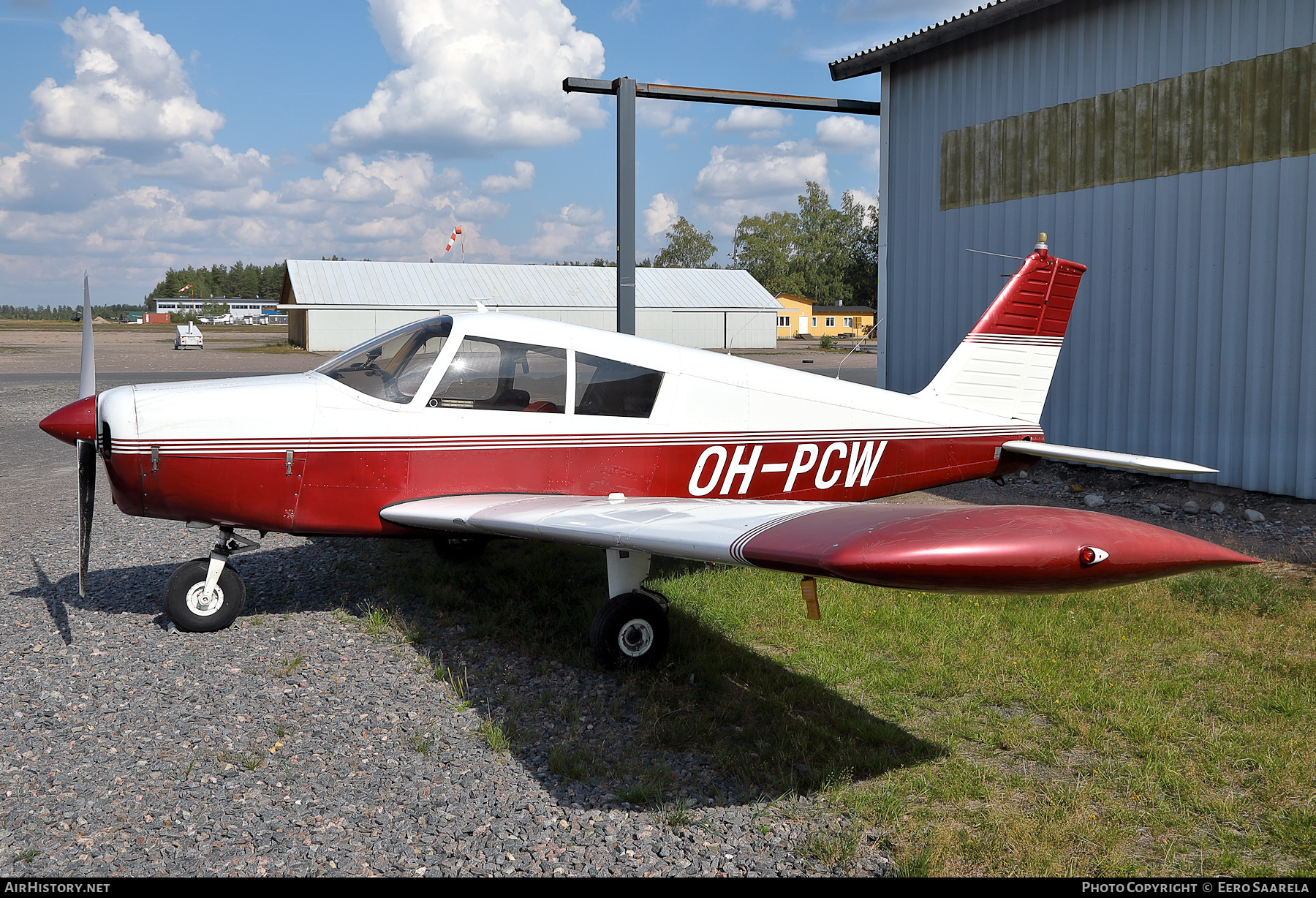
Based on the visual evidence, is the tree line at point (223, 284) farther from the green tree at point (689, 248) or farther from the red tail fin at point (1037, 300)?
the red tail fin at point (1037, 300)

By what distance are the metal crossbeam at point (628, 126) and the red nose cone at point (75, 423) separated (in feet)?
18.3

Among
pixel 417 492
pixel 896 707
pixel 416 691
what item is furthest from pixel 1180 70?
pixel 416 691

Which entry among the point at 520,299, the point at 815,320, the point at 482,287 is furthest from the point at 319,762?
the point at 815,320

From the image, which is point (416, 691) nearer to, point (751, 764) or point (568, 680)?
point (568, 680)

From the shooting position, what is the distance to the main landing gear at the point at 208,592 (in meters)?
5.30

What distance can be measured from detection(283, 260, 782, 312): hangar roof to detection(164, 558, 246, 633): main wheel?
125 feet

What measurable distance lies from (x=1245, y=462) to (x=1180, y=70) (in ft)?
13.8

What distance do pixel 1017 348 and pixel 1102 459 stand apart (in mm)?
1424

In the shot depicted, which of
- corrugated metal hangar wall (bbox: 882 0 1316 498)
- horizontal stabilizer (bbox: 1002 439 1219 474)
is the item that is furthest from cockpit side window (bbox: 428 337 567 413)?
corrugated metal hangar wall (bbox: 882 0 1316 498)

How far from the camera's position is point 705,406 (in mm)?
5789

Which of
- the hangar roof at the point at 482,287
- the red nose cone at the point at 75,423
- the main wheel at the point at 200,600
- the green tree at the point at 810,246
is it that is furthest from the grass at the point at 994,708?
the green tree at the point at 810,246

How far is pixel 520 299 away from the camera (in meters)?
45.3

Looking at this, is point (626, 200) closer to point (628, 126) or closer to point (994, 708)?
point (628, 126)

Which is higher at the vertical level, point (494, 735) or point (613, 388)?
point (613, 388)
